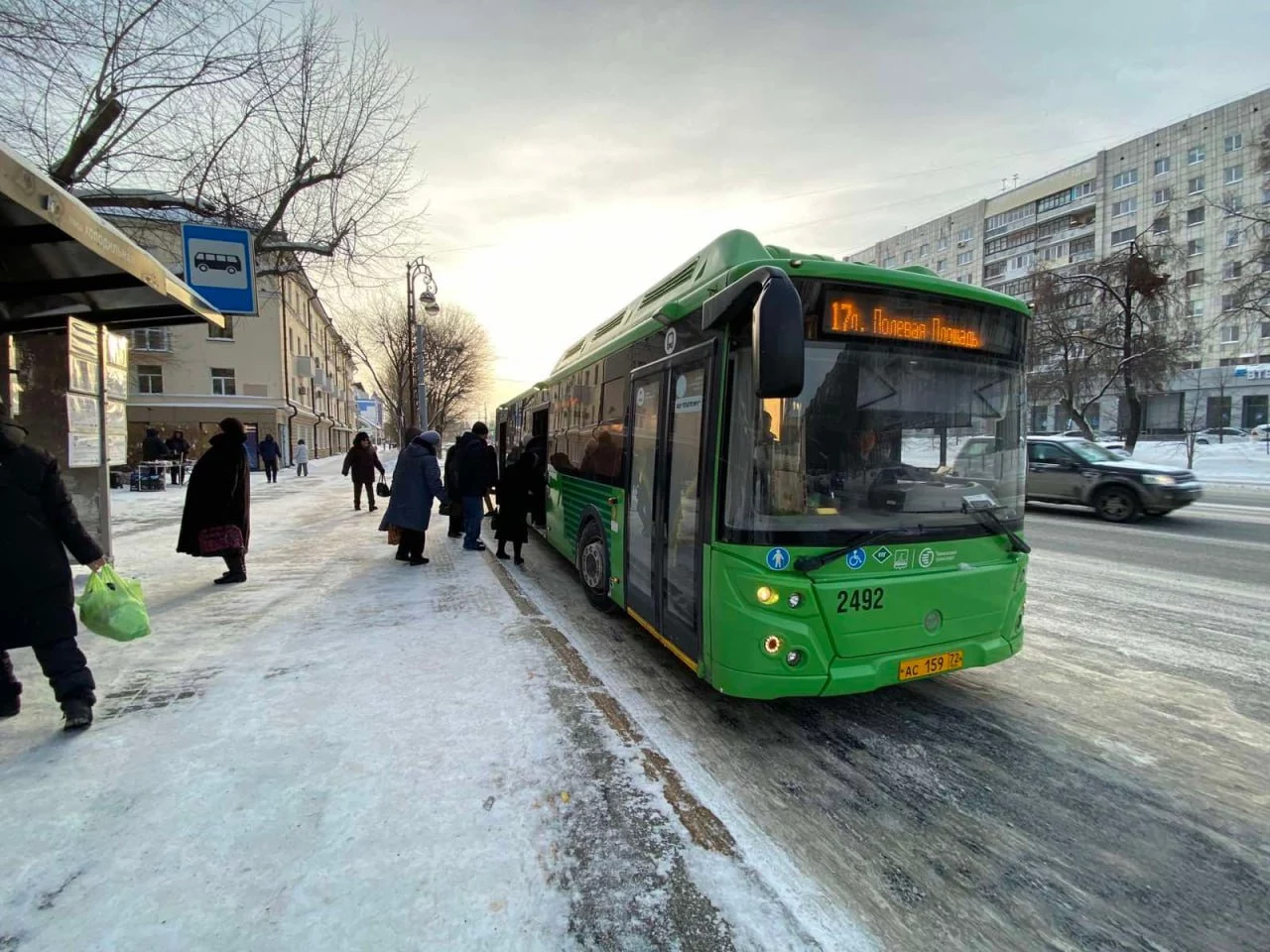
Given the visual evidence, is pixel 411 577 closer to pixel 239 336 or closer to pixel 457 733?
pixel 457 733

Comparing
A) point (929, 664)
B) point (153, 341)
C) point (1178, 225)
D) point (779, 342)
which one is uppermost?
point (1178, 225)

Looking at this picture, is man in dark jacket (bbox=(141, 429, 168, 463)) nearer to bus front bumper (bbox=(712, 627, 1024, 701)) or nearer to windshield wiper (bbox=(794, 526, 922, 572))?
bus front bumper (bbox=(712, 627, 1024, 701))

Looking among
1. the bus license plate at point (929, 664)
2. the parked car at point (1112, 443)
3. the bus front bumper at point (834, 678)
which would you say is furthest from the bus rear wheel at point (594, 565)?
the parked car at point (1112, 443)

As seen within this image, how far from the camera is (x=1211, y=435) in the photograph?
42.8 m

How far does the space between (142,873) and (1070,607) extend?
293 inches

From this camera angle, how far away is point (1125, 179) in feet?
181

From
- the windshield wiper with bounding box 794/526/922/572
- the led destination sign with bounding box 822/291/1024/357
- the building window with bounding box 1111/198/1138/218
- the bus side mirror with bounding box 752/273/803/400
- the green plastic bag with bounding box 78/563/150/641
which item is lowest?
the green plastic bag with bounding box 78/563/150/641

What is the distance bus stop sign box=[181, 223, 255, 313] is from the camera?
7.50 meters

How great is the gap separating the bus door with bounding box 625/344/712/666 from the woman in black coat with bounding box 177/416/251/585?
14.7 ft

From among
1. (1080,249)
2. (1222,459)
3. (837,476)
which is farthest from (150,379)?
(1080,249)

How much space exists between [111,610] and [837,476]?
4.34 meters

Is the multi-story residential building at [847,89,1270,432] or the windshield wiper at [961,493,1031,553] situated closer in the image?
the windshield wiper at [961,493,1031,553]

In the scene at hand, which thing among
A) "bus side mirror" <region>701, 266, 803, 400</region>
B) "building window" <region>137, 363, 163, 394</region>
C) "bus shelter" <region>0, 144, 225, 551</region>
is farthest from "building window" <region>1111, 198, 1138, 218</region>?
"building window" <region>137, 363, 163, 394</region>

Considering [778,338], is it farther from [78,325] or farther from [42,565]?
[78,325]
